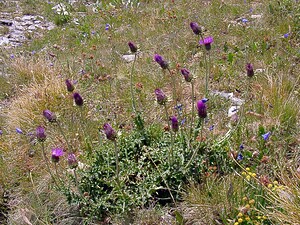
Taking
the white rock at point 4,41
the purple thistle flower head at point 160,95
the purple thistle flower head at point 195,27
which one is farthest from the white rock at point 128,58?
the white rock at point 4,41

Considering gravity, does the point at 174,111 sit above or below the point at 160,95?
below

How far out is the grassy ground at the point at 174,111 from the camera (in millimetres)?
2348

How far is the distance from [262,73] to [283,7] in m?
1.74

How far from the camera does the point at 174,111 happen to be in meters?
3.51

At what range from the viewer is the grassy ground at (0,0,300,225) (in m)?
2.35

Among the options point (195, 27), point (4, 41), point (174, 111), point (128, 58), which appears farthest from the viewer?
point (4, 41)

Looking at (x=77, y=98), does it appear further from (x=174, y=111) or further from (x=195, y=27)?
(x=174, y=111)

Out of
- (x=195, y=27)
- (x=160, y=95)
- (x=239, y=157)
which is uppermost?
(x=195, y=27)

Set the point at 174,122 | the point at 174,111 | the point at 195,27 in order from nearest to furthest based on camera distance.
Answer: the point at 174,122 → the point at 195,27 → the point at 174,111

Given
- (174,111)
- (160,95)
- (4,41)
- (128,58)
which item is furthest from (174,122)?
(4,41)

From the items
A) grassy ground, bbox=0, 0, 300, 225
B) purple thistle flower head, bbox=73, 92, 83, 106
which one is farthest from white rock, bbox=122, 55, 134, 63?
purple thistle flower head, bbox=73, 92, 83, 106

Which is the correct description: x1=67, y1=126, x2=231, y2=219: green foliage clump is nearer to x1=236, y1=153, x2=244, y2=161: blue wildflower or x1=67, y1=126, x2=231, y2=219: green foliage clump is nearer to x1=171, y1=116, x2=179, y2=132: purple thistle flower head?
x1=236, y1=153, x2=244, y2=161: blue wildflower

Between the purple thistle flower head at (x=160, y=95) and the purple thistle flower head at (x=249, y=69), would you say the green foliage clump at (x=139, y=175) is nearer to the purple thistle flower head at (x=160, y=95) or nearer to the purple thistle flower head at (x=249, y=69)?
the purple thistle flower head at (x=160, y=95)

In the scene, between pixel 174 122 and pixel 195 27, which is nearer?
pixel 174 122
